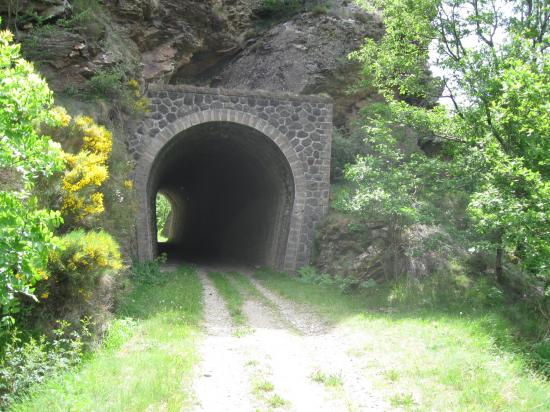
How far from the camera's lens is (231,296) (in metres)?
11.7

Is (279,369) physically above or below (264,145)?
below

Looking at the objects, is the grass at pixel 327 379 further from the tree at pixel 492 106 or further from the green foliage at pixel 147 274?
the green foliage at pixel 147 274

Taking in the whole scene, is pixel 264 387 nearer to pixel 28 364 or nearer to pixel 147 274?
pixel 28 364

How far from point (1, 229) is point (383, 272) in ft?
34.8

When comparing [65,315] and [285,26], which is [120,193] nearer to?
[65,315]

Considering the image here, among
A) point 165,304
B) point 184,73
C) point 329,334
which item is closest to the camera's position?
point 329,334

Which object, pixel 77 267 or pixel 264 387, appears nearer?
pixel 264 387

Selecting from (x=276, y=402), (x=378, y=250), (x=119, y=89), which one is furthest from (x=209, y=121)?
(x=276, y=402)

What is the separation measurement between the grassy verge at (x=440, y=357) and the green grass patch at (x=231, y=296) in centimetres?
176

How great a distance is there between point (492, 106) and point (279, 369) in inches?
259

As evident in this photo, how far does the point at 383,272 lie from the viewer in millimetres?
12938

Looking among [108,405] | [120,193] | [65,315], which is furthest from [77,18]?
[108,405]

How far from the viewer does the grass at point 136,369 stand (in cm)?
468

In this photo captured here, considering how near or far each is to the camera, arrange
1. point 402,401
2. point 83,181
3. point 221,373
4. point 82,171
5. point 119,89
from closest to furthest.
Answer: point 402,401
point 221,373
point 83,181
point 82,171
point 119,89
